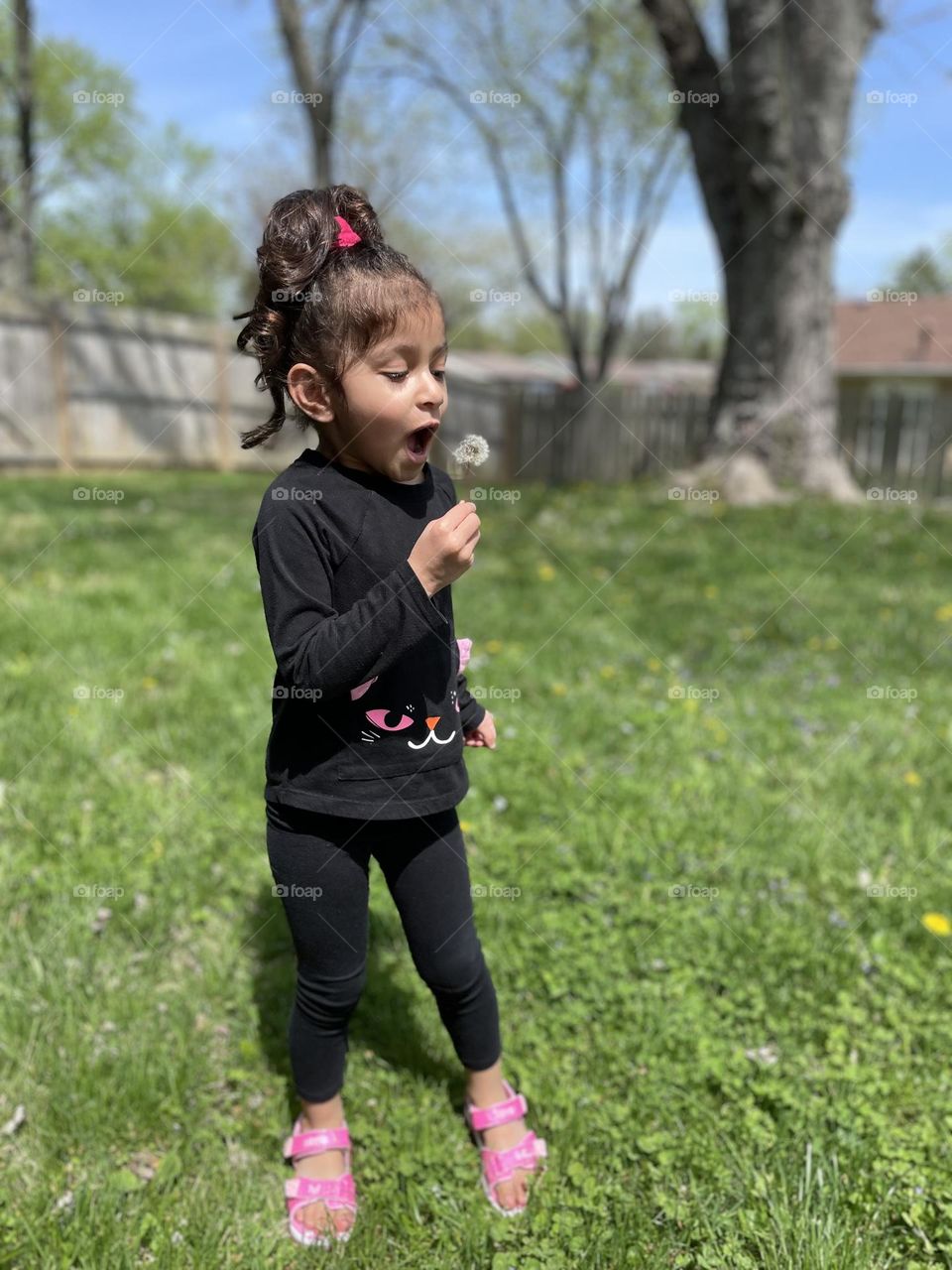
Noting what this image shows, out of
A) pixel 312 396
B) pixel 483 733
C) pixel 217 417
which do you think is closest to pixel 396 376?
pixel 312 396

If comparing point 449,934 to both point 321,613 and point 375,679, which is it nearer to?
point 375,679

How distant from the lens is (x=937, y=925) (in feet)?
8.52

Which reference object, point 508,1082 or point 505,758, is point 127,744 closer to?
point 505,758

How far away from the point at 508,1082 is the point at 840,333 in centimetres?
3069

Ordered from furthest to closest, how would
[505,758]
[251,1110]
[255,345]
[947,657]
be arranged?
[947,657] → [505,758] → [251,1110] → [255,345]

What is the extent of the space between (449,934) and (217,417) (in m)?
13.8

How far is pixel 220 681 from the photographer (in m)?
4.06

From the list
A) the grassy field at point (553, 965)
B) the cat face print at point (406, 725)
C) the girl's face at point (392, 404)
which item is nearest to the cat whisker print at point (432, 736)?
the cat face print at point (406, 725)

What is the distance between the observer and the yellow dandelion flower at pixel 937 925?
2.59 m

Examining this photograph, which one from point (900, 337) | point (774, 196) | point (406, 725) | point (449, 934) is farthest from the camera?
point (900, 337)

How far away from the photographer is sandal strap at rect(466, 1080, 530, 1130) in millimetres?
1998

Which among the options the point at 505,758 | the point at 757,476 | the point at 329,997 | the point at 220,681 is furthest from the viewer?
the point at 757,476

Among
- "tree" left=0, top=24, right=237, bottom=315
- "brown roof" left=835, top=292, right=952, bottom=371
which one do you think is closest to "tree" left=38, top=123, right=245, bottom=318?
"tree" left=0, top=24, right=237, bottom=315

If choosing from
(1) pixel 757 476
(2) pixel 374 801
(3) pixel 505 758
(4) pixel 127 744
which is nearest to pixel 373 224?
(2) pixel 374 801
